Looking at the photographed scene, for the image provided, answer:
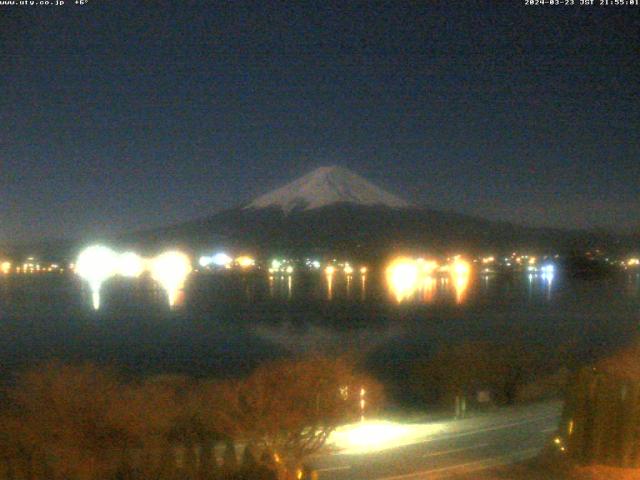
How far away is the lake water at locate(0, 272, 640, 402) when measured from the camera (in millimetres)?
18062

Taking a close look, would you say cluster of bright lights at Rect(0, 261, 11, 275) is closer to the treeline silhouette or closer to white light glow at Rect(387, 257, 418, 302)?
white light glow at Rect(387, 257, 418, 302)

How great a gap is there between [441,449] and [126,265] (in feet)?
166

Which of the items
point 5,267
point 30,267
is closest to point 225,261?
point 30,267

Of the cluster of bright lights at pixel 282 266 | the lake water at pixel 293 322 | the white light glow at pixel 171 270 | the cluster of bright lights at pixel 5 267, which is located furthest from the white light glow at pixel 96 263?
the lake water at pixel 293 322

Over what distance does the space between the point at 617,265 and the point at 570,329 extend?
23.3 m

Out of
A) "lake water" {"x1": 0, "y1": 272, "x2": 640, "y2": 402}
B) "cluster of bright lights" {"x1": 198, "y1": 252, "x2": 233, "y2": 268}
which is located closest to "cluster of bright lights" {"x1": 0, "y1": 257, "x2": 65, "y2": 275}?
"cluster of bright lights" {"x1": 198, "y1": 252, "x2": 233, "y2": 268}

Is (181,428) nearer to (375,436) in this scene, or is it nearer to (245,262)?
(375,436)

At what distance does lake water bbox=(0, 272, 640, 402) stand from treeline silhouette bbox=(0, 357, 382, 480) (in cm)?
799

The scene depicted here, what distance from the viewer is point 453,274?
163ft

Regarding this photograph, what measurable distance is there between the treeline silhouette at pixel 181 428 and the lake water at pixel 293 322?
7990 mm

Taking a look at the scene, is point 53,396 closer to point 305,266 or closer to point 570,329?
point 570,329

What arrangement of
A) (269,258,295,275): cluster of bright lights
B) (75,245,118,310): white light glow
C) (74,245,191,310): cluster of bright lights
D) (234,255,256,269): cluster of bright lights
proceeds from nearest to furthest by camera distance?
(74,245,191,310): cluster of bright lights, (75,245,118,310): white light glow, (269,258,295,275): cluster of bright lights, (234,255,256,269): cluster of bright lights

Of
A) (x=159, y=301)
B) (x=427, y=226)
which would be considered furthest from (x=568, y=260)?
(x=159, y=301)

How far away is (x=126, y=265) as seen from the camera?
56.4m
